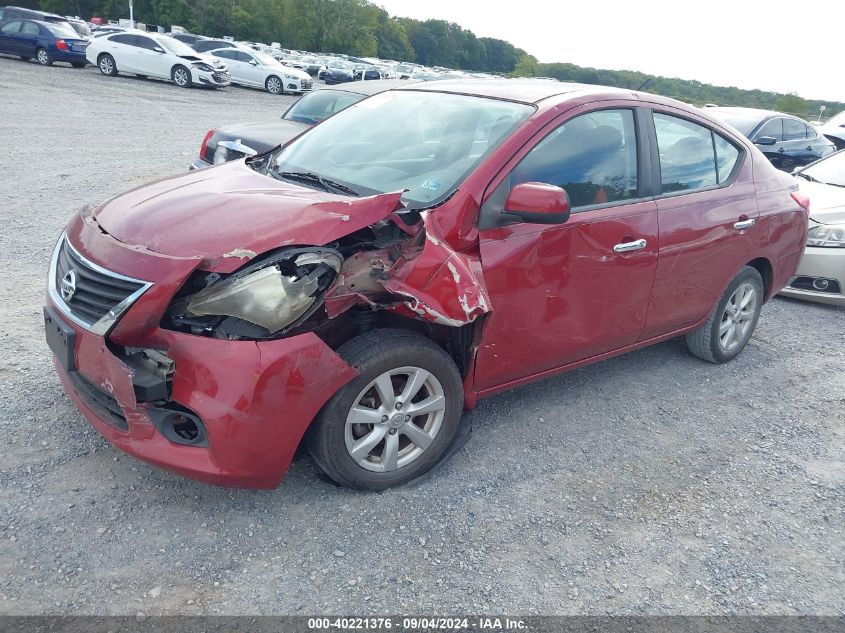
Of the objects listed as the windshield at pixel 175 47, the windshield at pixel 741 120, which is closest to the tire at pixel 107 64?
the windshield at pixel 175 47

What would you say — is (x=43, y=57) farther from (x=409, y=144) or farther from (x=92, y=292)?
(x=92, y=292)

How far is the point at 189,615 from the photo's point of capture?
Answer: 93.5 inches

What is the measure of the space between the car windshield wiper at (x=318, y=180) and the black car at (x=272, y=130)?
3.00 meters

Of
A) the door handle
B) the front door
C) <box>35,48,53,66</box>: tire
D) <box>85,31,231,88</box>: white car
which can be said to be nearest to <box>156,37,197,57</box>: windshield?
<box>85,31,231,88</box>: white car

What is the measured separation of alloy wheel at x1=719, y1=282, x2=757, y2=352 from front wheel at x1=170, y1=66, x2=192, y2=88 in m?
23.3

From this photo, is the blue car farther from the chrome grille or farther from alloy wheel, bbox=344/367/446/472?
alloy wheel, bbox=344/367/446/472

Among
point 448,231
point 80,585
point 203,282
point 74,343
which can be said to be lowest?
point 80,585

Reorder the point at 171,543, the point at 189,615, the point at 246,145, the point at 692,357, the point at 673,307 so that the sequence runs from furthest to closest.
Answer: the point at 246,145 → the point at 692,357 → the point at 673,307 → the point at 171,543 → the point at 189,615

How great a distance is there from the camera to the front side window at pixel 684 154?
400 cm

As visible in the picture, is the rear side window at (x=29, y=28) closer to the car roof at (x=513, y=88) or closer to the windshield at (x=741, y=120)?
the windshield at (x=741, y=120)

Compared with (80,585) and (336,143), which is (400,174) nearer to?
(336,143)

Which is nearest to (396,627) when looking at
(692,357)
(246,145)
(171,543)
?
(171,543)

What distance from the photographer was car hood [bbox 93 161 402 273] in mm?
2697

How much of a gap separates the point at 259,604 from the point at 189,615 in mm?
235
